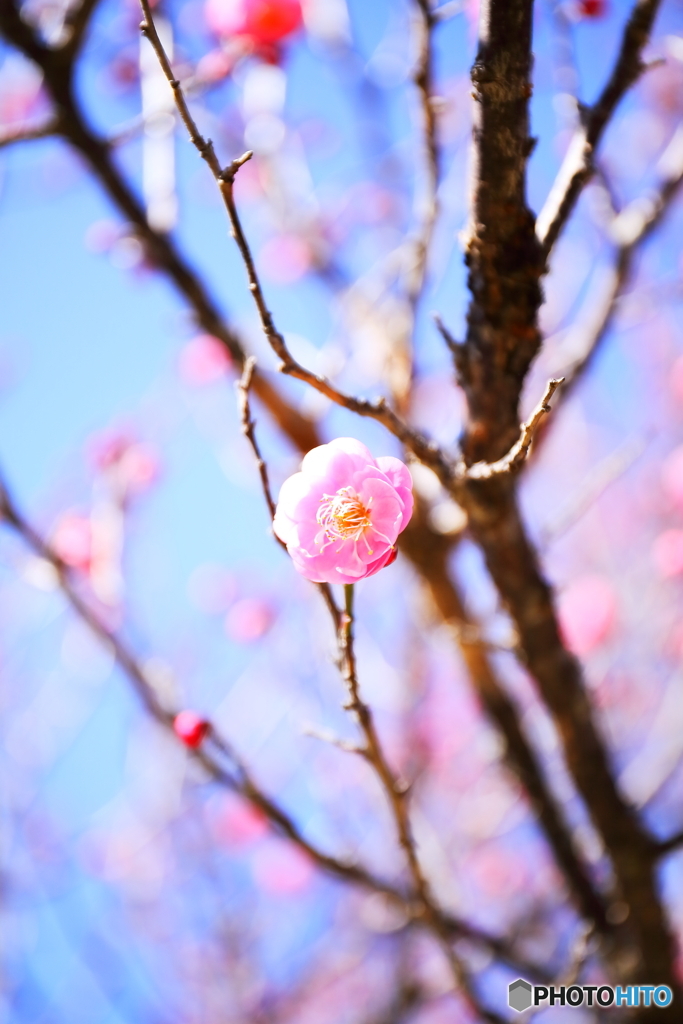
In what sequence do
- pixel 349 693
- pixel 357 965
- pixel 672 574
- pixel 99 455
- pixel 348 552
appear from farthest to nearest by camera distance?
pixel 357 965, pixel 99 455, pixel 672 574, pixel 349 693, pixel 348 552

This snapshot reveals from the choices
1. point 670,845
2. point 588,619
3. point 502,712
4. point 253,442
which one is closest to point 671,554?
point 588,619

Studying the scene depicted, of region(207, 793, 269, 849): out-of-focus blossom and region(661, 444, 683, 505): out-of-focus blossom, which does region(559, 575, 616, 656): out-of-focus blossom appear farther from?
region(207, 793, 269, 849): out-of-focus blossom

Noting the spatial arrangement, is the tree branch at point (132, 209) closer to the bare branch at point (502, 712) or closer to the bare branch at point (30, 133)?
the bare branch at point (30, 133)

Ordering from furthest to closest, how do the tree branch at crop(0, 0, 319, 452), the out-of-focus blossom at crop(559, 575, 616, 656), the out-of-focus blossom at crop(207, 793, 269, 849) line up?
1. the out-of-focus blossom at crop(207, 793, 269, 849)
2. the out-of-focus blossom at crop(559, 575, 616, 656)
3. the tree branch at crop(0, 0, 319, 452)

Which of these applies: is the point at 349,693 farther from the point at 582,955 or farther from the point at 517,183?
the point at 582,955

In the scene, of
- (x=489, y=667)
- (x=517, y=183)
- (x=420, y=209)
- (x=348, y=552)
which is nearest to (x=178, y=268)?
(x=420, y=209)

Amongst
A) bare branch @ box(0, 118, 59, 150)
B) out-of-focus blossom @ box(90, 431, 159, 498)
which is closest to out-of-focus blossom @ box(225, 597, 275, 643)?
out-of-focus blossom @ box(90, 431, 159, 498)
